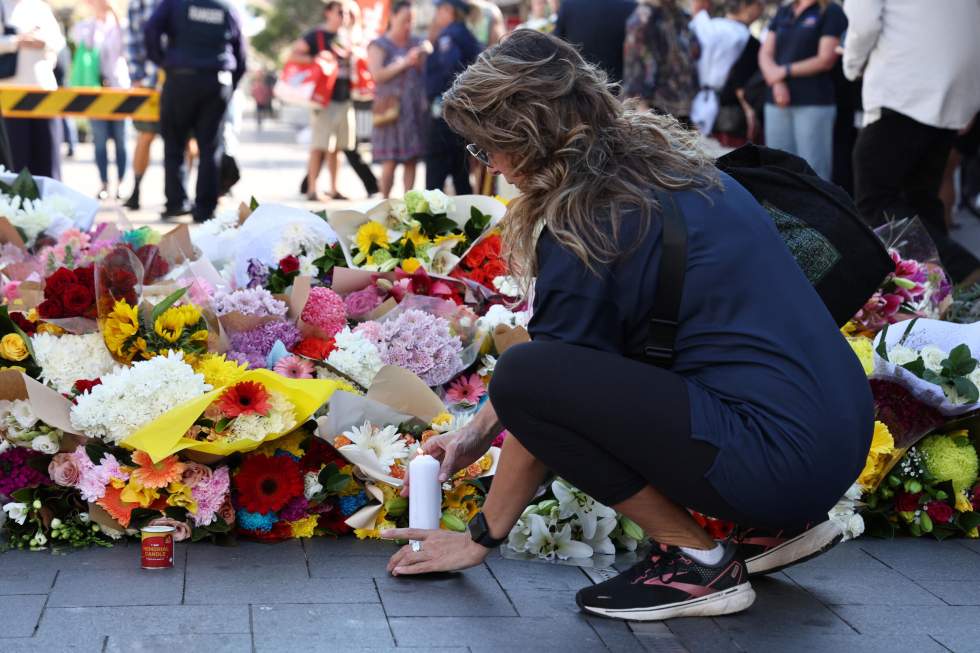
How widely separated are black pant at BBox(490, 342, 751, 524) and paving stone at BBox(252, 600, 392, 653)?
1.52 ft

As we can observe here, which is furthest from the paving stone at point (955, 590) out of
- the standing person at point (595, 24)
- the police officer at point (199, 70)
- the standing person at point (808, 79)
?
the police officer at point (199, 70)

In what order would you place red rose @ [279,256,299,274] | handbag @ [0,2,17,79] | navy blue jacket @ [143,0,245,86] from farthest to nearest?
navy blue jacket @ [143,0,245,86], handbag @ [0,2,17,79], red rose @ [279,256,299,274]

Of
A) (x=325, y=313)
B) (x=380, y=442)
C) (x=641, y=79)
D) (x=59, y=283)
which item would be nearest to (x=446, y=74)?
(x=641, y=79)

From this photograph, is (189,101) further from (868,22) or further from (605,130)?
(605,130)

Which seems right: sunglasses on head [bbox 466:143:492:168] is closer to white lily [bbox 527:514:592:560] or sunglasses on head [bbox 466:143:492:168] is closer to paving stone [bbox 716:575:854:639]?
white lily [bbox 527:514:592:560]

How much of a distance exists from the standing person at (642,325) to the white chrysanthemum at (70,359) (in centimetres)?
133

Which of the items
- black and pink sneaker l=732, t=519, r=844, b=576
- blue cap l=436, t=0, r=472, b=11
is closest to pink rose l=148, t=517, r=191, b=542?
black and pink sneaker l=732, t=519, r=844, b=576

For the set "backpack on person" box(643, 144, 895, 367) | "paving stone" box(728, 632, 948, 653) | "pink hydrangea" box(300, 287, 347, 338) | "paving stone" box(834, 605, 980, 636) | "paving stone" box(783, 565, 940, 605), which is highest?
"backpack on person" box(643, 144, 895, 367)

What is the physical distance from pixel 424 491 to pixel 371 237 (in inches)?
57.2

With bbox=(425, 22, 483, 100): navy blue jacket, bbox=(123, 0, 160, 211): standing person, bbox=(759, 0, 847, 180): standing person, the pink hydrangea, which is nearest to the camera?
the pink hydrangea

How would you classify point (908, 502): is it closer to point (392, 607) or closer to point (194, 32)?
point (392, 607)

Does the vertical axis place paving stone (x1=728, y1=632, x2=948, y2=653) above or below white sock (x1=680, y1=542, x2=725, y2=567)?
below

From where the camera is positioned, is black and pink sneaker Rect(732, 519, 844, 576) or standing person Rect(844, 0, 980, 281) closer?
black and pink sneaker Rect(732, 519, 844, 576)

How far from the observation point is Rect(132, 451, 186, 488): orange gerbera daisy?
3258mm
